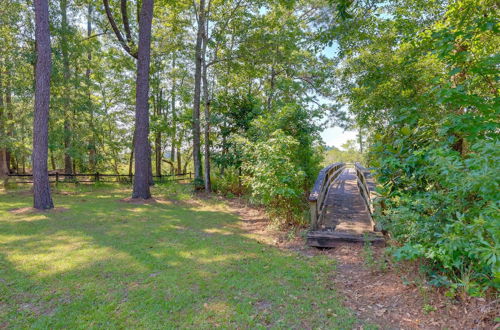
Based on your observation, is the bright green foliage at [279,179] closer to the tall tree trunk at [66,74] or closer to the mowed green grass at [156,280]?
the mowed green grass at [156,280]

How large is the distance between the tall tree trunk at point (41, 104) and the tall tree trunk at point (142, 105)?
268 cm

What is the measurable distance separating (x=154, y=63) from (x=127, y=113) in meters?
4.61

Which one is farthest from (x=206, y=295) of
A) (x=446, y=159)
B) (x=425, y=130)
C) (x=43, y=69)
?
(x=43, y=69)

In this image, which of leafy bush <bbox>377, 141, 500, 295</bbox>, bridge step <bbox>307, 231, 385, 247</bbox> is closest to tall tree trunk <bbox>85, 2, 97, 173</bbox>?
bridge step <bbox>307, 231, 385, 247</bbox>

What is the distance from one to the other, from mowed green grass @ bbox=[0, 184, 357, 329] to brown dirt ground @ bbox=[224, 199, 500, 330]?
0.27 meters

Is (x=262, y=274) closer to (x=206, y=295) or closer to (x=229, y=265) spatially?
(x=229, y=265)

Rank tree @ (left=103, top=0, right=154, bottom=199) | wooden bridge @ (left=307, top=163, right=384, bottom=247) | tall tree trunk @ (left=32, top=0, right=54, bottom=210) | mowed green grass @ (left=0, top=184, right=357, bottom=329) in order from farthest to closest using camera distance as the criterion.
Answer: tree @ (left=103, top=0, right=154, bottom=199), tall tree trunk @ (left=32, top=0, right=54, bottom=210), wooden bridge @ (left=307, top=163, right=384, bottom=247), mowed green grass @ (left=0, top=184, right=357, bottom=329)

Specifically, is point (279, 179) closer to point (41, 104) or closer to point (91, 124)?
point (41, 104)

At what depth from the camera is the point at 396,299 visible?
9.65ft

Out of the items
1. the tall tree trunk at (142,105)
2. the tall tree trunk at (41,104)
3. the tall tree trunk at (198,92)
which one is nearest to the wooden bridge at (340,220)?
the tall tree trunk at (198,92)

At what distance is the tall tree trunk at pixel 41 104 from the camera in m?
7.40

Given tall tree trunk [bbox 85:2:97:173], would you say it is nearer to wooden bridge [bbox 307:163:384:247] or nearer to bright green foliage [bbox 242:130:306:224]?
bright green foliage [bbox 242:130:306:224]

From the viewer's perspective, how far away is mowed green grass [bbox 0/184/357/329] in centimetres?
270

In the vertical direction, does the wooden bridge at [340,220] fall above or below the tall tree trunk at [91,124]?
below
